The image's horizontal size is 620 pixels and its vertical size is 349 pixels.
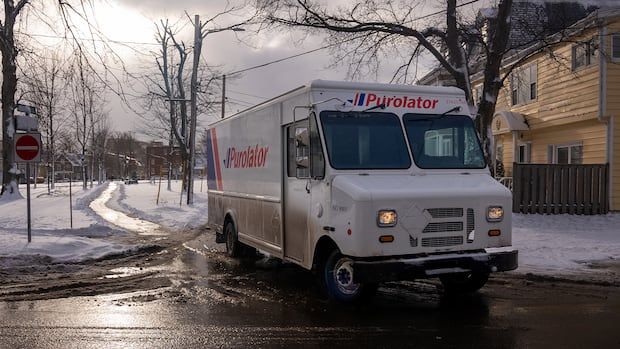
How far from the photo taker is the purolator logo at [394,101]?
7.61m

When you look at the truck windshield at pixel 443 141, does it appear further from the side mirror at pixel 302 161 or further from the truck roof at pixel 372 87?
the side mirror at pixel 302 161

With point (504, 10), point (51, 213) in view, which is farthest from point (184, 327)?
point (51, 213)

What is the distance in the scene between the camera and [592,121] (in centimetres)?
1806

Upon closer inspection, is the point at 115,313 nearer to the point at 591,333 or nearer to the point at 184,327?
the point at 184,327

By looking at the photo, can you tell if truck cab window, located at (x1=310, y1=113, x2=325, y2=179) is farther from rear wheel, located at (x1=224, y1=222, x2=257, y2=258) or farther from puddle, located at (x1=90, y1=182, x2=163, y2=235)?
puddle, located at (x1=90, y1=182, x2=163, y2=235)

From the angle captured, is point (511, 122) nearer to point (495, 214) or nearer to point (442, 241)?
point (495, 214)

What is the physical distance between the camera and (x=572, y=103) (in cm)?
1866

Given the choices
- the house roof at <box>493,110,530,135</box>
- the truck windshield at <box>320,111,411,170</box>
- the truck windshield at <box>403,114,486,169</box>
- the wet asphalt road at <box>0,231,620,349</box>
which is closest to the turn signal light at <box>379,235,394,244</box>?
the wet asphalt road at <box>0,231,620,349</box>

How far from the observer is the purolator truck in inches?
264

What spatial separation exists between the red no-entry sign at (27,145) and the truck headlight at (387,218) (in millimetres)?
8318

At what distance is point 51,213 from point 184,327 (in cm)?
1482

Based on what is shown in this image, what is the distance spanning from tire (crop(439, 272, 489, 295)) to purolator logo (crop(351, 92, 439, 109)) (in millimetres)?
2283

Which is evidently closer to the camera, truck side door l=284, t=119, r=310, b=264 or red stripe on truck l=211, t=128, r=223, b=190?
truck side door l=284, t=119, r=310, b=264

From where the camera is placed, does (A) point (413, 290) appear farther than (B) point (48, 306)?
Yes
